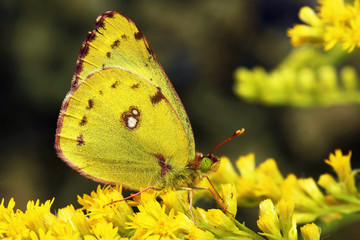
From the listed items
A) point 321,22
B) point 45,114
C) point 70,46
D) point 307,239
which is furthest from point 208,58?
point 307,239

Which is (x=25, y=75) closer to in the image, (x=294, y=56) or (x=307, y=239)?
(x=294, y=56)

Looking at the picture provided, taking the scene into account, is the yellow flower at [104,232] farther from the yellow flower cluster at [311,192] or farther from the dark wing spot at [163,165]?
the yellow flower cluster at [311,192]

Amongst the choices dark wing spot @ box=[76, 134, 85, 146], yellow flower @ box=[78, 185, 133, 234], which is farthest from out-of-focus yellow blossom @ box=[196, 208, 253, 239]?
dark wing spot @ box=[76, 134, 85, 146]

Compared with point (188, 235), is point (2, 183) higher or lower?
lower

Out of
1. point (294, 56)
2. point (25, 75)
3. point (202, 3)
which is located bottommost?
point (25, 75)

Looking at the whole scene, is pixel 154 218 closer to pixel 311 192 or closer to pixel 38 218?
pixel 38 218

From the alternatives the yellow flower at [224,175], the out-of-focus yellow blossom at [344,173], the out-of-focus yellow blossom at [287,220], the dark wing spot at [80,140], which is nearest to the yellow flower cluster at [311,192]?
the out-of-focus yellow blossom at [344,173]

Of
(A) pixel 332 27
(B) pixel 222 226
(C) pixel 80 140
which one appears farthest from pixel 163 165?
(A) pixel 332 27
